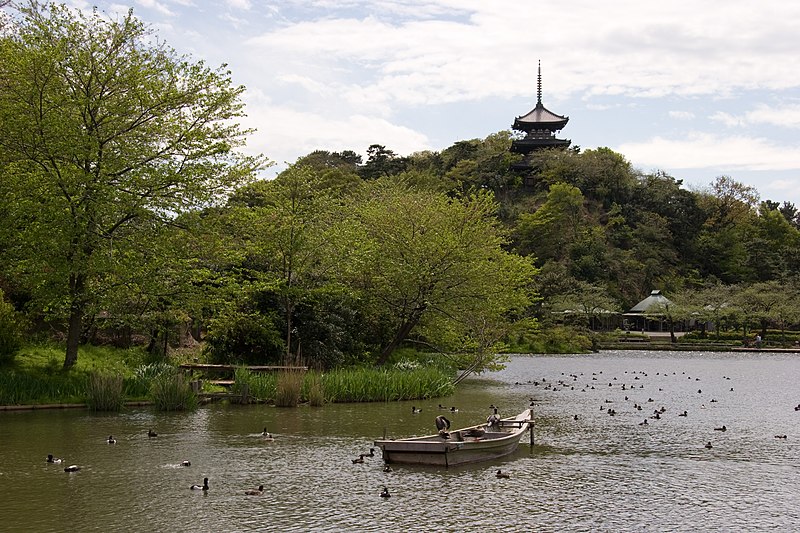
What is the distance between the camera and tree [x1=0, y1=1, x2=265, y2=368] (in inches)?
838

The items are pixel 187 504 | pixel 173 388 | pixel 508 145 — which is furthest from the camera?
pixel 508 145

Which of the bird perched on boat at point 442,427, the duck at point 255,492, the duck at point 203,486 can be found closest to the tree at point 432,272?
the bird perched on boat at point 442,427

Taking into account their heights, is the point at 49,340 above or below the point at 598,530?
above

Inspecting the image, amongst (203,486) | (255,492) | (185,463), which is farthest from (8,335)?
(255,492)

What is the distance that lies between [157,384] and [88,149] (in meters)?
7.04

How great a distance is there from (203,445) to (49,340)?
12.9m

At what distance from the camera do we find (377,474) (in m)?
14.6

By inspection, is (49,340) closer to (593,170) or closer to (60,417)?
(60,417)

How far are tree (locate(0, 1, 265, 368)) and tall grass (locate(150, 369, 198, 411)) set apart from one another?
11.5 ft

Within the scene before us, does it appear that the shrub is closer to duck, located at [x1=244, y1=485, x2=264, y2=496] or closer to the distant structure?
duck, located at [x1=244, y1=485, x2=264, y2=496]

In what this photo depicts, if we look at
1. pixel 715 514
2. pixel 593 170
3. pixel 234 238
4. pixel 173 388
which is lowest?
pixel 715 514

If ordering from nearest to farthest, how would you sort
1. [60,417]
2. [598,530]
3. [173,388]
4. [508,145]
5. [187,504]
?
[598,530] → [187,504] → [60,417] → [173,388] → [508,145]

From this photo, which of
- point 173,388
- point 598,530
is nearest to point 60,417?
point 173,388

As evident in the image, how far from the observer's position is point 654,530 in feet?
37.5
